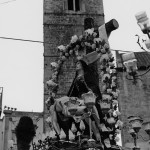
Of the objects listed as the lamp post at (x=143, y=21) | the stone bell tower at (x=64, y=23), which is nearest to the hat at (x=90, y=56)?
the lamp post at (x=143, y=21)

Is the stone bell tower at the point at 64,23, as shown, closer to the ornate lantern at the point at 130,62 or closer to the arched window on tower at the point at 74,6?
the arched window on tower at the point at 74,6

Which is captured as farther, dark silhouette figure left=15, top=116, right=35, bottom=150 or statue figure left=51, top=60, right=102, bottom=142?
statue figure left=51, top=60, right=102, bottom=142

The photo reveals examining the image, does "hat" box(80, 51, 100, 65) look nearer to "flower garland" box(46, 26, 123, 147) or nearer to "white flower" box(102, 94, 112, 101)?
"flower garland" box(46, 26, 123, 147)

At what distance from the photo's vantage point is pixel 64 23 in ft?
74.7

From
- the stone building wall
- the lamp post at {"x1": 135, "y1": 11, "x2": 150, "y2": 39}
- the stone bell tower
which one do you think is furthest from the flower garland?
the stone building wall

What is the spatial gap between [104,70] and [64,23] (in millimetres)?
15329

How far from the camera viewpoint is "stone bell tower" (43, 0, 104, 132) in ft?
69.6

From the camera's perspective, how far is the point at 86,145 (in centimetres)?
664

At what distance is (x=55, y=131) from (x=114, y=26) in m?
3.15

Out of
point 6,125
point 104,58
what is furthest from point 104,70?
point 6,125

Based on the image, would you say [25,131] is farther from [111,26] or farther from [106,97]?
[111,26]

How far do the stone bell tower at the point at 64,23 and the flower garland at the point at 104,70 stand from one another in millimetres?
11591

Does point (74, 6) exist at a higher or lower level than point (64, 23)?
higher

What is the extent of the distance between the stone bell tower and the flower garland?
11.6m
